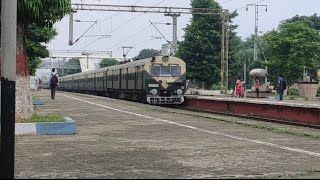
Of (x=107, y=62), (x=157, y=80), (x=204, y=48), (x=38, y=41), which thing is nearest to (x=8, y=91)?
(x=38, y=41)

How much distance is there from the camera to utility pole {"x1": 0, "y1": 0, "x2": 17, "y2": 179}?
561cm

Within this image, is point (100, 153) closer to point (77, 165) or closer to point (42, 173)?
point (77, 165)

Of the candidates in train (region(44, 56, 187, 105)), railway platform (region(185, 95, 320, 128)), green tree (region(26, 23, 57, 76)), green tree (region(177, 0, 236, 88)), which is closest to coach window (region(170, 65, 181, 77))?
train (region(44, 56, 187, 105))

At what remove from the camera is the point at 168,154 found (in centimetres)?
827

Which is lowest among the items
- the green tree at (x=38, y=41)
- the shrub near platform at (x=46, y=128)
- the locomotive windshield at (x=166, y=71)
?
the shrub near platform at (x=46, y=128)

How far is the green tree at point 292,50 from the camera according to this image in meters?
46.6

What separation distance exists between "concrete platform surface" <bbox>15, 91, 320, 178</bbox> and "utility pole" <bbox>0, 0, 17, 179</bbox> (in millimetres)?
761

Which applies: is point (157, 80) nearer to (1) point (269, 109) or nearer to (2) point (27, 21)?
(1) point (269, 109)

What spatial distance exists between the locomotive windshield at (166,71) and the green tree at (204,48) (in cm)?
2359

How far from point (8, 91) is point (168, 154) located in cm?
344

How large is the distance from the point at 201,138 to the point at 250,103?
9589 millimetres

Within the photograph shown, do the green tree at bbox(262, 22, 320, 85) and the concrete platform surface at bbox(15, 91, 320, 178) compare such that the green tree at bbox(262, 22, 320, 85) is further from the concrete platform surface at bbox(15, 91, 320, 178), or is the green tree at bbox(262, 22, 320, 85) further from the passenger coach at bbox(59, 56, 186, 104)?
the concrete platform surface at bbox(15, 91, 320, 178)

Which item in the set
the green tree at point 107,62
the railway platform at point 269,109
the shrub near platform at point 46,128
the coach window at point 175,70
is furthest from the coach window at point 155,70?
the green tree at point 107,62

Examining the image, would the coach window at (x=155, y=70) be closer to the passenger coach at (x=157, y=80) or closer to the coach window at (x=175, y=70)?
the passenger coach at (x=157, y=80)
